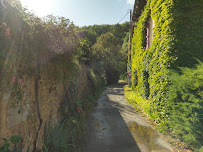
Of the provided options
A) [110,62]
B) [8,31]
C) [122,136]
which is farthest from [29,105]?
[110,62]

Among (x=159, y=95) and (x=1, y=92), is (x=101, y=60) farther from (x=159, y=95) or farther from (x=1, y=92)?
(x=1, y=92)

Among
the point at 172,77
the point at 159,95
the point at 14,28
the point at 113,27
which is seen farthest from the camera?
the point at 113,27

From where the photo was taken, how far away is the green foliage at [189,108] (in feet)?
10.3

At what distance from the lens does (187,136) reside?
3.27 metres

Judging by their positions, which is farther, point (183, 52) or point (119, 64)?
point (119, 64)

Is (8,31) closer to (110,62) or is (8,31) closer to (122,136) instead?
(122,136)

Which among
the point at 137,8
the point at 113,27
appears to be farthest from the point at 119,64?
the point at 113,27

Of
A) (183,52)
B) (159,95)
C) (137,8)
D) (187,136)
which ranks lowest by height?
(187,136)

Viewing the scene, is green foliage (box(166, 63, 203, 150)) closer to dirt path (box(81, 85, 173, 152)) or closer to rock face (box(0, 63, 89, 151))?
dirt path (box(81, 85, 173, 152))

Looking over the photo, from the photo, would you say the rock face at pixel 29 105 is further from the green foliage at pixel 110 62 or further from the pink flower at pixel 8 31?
the green foliage at pixel 110 62

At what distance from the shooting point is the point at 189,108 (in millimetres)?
3301

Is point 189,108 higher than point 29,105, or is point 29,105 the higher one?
point 29,105

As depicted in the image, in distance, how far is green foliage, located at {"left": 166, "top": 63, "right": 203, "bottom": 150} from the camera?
313 cm

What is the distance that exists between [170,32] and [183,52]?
774 millimetres
